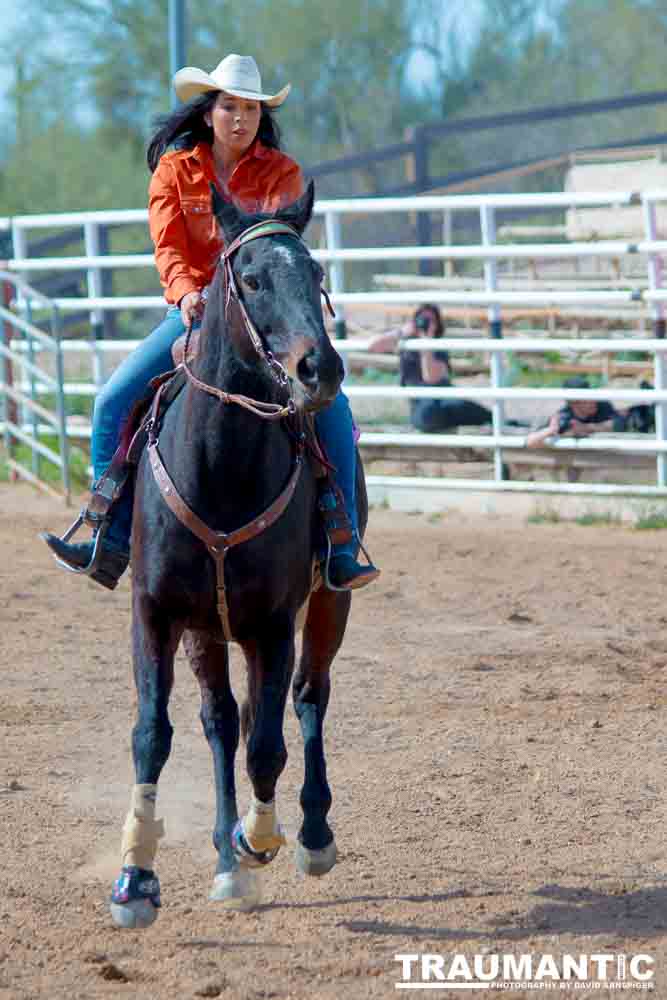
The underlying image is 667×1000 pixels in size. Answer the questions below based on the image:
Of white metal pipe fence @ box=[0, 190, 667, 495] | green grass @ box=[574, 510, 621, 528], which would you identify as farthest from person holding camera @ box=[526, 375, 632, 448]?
green grass @ box=[574, 510, 621, 528]

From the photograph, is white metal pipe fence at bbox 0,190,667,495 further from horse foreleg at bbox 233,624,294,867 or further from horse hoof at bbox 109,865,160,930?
horse hoof at bbox 109,865,160,930

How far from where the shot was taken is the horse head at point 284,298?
148 inches

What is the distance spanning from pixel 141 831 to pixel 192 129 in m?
2.29

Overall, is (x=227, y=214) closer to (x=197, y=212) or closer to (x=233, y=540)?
(x=197, y=212)

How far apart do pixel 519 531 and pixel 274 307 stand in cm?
704

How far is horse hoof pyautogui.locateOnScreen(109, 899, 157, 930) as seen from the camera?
4.31 meters

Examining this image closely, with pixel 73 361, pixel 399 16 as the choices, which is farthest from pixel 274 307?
pixel 399 16

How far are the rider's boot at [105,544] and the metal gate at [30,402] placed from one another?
680 centimetres

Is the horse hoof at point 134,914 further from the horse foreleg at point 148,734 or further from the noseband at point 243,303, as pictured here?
the noseband at point 243,303

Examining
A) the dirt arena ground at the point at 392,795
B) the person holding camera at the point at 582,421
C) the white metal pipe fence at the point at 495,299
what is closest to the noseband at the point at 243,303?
the dirt arena ground at the point at 392,795

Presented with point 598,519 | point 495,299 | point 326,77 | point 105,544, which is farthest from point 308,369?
point 326,77

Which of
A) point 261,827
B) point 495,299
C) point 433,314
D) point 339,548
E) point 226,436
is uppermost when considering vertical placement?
point 495,299

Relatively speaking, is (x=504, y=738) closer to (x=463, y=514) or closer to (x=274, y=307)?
(x=274, y=307)

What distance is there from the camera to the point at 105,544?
16.3 feet
